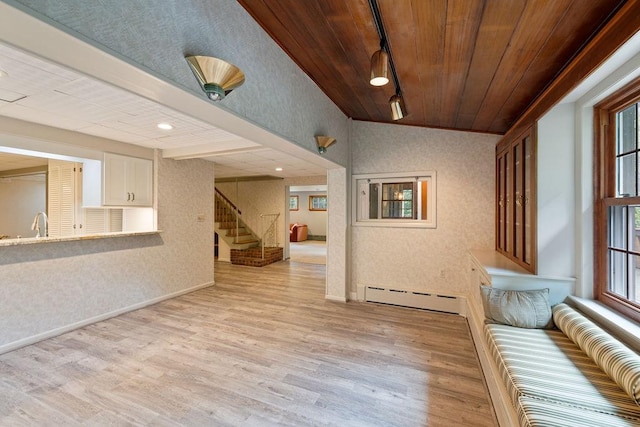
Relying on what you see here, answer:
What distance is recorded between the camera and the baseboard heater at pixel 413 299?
12.5ft

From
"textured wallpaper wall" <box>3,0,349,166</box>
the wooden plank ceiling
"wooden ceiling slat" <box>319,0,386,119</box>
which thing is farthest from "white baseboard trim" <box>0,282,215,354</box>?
"wooden ceiling slat" <box>319,0,386,119</box>

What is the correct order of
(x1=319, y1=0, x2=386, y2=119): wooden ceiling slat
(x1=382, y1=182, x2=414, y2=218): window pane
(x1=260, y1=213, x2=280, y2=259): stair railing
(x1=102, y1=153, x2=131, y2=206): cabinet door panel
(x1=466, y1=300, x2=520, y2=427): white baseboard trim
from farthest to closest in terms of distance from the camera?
(x1=260, y1=213, x2=280, y2=259): stair railing < (x1=382, y1=182, x2=414, y2=218): window pane < (x1=102, y1=153, x2=131, y2=206): cabinet door panel < (x1=319, y1=0, x2=386, y2=119): wooden ceiling slat < (x1=466, y1=300, x2=520, y2=427): white baseboard trim

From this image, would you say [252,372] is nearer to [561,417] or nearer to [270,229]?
[561,417]

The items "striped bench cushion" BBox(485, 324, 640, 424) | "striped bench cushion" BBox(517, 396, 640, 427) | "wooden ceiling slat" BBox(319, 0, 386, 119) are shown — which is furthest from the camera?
"wooden ceiling slat" BBox(319, 0, 386, 119)

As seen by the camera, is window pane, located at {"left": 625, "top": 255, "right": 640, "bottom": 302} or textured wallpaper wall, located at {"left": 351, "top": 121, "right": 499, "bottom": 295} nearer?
window pane, located at {"left": 625, "top": 255, "right": 640, "bottom": 302}

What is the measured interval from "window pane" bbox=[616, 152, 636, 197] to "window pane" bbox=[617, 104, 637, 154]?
0.18ft

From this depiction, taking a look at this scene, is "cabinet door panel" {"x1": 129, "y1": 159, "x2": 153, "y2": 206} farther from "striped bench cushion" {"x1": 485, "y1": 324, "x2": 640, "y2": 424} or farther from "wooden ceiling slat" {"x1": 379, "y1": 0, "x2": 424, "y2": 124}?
"striped bench cushion" {"x1": 485, "y1": 324, "x2": 640, "y2": 424}

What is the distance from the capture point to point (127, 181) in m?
3.89

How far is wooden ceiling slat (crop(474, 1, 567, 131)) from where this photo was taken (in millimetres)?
1446

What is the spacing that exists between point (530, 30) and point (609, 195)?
4.41ft

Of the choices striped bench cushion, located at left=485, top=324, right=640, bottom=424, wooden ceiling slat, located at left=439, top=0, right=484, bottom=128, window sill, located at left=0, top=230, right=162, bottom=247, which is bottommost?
striped bench cushion, located at left=485, top=324, right=640, bottom=424

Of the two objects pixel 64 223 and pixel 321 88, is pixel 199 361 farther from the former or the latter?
pixel 64 223

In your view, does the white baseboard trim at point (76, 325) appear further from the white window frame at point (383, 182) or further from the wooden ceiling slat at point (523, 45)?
the wooden ceiling slat at point (523, 45)

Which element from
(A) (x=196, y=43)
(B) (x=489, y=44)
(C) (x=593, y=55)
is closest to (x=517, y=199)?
(C) (x=593, y=55)
